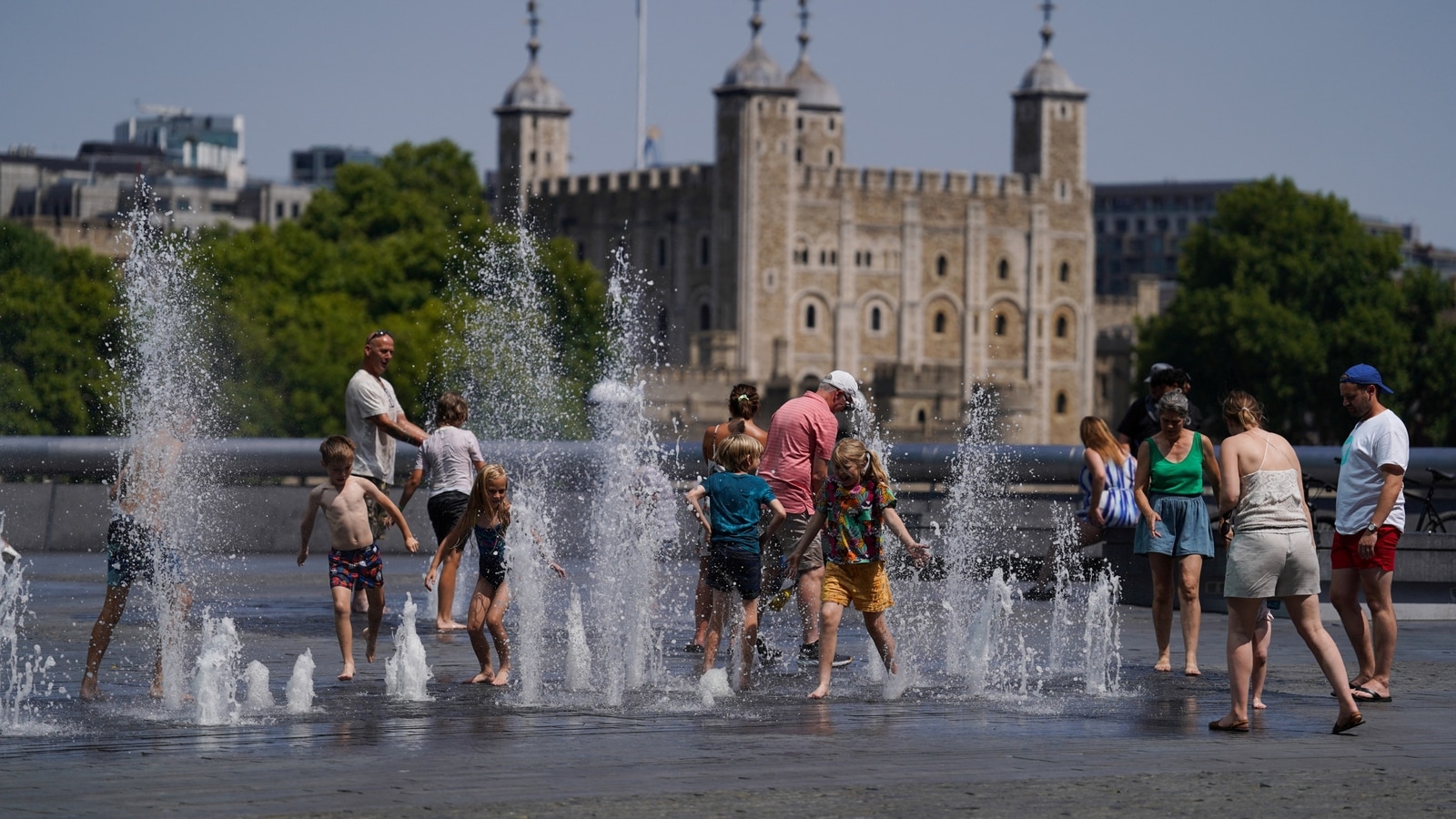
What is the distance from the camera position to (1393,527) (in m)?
10.3

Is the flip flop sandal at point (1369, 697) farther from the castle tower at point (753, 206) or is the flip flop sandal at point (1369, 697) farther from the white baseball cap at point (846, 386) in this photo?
the castle tower at point (753, 206)

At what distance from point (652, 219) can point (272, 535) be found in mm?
88761

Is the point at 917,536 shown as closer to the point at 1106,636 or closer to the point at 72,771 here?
the point at 1106,636

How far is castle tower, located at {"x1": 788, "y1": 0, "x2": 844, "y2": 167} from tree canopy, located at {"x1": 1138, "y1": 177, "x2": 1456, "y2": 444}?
38264 millimetres

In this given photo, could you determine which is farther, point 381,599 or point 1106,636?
point 1106,636

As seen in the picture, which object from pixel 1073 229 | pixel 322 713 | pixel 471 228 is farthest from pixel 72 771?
pixel 1073 229

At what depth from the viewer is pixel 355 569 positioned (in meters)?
10.8

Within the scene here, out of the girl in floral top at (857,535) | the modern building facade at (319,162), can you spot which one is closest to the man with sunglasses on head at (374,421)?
the girl in floral top at (857,535)

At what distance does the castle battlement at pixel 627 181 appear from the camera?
10456 cm

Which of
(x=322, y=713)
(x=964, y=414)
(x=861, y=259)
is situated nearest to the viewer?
(x=322, y=713)

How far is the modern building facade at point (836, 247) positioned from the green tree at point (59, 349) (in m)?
35.4

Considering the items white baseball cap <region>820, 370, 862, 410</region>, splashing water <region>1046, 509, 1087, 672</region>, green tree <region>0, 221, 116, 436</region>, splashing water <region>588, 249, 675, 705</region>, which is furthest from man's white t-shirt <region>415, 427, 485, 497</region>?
green tree <region>0, 221, 116, 436</region>

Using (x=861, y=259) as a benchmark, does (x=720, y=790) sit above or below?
below

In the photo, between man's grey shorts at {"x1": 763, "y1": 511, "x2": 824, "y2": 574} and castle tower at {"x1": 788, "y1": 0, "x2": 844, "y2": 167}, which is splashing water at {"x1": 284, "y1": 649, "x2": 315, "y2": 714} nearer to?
man's grey shorts at {"x1": 763, "y1": 511, "x2": 824, "y2": 574}
